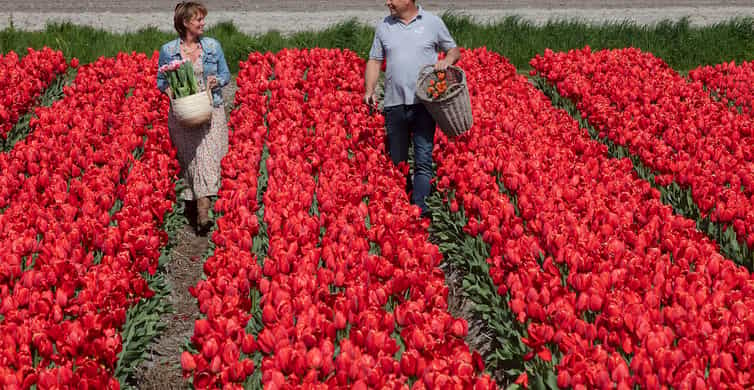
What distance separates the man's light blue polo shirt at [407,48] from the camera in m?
6.24

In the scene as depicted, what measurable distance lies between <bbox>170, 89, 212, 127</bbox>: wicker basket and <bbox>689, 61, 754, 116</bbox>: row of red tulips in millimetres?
6516

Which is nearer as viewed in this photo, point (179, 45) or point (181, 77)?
point (181, 77)

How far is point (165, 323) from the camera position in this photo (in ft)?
16.6

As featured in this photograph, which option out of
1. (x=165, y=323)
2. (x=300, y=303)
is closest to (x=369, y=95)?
(x=165, y=323)

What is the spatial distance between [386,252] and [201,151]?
2.46 meters

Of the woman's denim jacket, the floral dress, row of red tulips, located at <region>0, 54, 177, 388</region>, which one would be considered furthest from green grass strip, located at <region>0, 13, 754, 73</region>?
the floral dress

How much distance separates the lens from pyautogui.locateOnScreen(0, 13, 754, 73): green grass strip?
12711 mm

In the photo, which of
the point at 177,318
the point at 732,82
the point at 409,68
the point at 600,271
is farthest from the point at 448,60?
the point at 732,82

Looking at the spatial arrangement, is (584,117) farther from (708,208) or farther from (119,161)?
(119,161)

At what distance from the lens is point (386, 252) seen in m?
4.59

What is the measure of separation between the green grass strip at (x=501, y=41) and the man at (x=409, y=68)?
6.35 m

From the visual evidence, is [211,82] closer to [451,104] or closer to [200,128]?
[200,128]

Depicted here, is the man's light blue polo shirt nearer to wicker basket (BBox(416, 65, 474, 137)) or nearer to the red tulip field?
wicker basket (BBox(416, 65, 474, 137))

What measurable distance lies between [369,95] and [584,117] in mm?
3304
